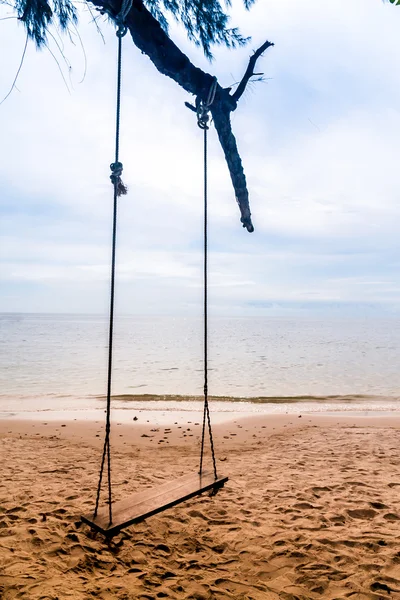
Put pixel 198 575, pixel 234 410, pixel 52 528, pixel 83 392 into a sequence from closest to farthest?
1. pixel 198 575
2. pixel 52 528
3. pixel 234 410
4. pixel 83 392

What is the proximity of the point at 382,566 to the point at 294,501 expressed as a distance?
4.43 feet

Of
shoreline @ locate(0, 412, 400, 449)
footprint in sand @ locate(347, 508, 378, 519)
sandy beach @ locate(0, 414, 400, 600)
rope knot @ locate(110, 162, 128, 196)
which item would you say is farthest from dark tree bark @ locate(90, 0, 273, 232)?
shoreline @ locate(0, 412, 400, 449)

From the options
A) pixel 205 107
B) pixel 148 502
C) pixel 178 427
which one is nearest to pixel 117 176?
pixel 205 107

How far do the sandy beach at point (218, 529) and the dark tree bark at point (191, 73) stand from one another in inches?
96.2

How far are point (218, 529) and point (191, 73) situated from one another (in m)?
3.59

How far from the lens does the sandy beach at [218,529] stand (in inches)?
112

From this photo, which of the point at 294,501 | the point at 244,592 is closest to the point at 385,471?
the point at 294,501

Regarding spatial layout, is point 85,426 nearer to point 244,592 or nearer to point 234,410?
point 234,410

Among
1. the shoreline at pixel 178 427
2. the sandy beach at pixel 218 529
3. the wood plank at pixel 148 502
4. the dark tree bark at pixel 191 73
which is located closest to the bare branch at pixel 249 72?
the dark tree bark at pixel 191 73

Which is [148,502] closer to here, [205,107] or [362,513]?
[362,513]

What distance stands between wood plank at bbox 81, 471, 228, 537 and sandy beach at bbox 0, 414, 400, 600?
1.19 feet

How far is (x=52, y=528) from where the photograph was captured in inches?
142

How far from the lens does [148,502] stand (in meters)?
3.21

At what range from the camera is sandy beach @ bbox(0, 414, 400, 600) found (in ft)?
9.34
